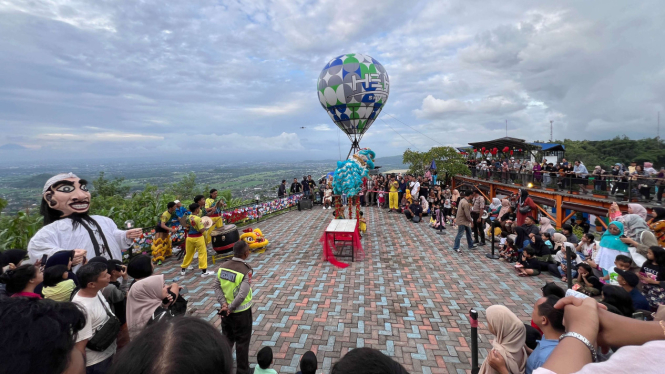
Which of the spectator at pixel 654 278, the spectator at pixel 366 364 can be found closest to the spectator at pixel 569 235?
the spectator at pixel 654 278

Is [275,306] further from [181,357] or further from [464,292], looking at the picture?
[181,357]

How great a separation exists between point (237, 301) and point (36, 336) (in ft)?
7.41

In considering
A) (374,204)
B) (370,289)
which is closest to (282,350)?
(370,289)

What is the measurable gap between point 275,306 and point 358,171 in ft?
18.3

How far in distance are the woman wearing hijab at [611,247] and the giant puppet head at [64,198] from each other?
311 inches

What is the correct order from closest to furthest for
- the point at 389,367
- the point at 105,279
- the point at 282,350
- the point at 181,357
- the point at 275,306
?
the point at 181,357 < the point at 389,367 < the point at 105,279 < the point at 282,350 < the point at 275,306

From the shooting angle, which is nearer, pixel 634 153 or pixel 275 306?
pixel 275 306

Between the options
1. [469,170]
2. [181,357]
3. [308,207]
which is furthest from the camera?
[469,170]

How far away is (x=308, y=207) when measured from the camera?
15.1 meters

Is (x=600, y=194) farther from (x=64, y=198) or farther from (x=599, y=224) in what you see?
(x=64, y=198)

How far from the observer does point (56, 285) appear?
2.59m

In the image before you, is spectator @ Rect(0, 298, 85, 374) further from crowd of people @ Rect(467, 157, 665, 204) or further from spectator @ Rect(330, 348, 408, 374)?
crowd of people @ Rect(467, 157, 665, 204)

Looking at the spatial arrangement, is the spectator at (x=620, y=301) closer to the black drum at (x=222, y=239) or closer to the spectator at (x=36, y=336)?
the spectator at (x=36, y=336)

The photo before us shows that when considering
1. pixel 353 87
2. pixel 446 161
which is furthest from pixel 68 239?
pixel 446 161
